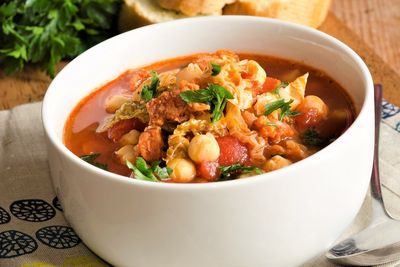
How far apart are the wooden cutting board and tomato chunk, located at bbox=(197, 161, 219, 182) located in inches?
50.8

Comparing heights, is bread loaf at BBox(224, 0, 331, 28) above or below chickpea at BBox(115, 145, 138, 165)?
below

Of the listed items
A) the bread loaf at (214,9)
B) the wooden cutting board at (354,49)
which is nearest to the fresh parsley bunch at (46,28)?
the wooden cutting board at (354,49)

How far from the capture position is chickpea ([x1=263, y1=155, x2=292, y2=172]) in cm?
216

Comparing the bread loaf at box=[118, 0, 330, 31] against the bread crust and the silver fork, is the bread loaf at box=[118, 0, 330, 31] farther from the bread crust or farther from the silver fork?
the silver fork

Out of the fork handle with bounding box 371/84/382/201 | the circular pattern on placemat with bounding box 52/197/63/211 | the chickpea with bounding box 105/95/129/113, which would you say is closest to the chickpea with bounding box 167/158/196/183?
the chickpea with bounding box 105/95/129/113

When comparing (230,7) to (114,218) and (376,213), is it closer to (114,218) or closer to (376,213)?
(376,213)

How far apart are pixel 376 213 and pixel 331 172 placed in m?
0.51

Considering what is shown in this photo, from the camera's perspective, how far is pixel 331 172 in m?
2.07

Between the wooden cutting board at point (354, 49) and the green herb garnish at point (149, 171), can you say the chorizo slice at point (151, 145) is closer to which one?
the green herb garnish at point (149, 171)

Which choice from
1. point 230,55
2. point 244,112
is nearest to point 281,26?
point 230,55

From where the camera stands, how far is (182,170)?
2.16 m

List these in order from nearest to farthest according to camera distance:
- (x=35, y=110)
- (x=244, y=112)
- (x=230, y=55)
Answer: (x=244, y=112)
(x=230, y=55)
(x=35, y=110)

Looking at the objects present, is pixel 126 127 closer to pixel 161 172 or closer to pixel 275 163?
pixel 161 172

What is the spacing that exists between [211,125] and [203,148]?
0.12m
